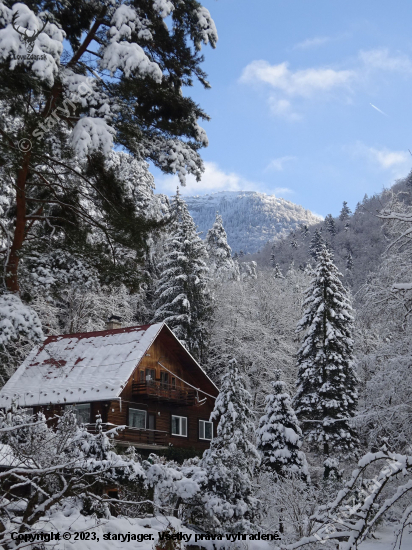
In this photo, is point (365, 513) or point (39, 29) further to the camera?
point (39, 29)

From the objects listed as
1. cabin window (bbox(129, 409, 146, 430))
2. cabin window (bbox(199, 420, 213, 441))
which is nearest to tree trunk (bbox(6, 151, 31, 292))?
cabin window (bbox(129, 409, 146, 430))

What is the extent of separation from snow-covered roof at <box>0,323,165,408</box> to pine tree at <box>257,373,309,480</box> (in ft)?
24.9

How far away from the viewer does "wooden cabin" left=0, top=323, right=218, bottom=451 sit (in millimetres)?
27484

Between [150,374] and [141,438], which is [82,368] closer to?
[150,374]

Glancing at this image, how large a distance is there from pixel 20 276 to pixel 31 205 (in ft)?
8.31

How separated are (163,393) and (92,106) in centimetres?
2194

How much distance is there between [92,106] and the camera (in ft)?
39.1

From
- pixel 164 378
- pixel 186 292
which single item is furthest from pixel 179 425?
pixel 186 292

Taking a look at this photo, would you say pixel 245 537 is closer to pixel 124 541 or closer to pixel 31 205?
pixel 124 541

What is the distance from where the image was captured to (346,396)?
110 ft

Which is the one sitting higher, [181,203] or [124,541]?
[181,203]

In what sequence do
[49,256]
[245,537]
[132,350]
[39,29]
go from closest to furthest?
[39,29]
[49,256]
[245,537]
[132,350]

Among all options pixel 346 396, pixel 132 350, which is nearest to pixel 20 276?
pixel 132 350

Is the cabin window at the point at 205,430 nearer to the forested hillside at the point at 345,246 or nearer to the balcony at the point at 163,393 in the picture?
the balcony at the point at 163,393
